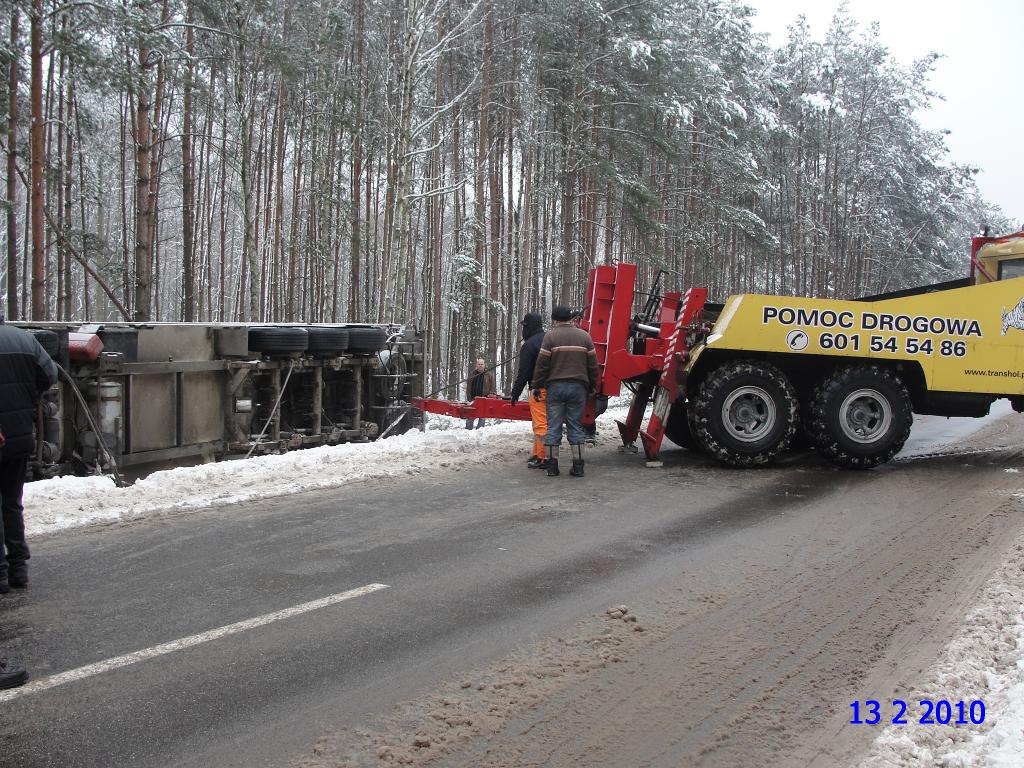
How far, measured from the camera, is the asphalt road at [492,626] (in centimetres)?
343

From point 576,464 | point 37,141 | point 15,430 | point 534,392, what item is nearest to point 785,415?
point 576,464

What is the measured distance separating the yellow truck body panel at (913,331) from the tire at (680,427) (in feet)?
5.13

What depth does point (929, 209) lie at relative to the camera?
49.9 metres

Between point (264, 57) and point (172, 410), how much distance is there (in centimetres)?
1746

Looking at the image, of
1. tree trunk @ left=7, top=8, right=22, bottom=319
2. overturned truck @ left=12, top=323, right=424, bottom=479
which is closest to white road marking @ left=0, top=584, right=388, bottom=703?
overturned truck @ left=12, top=323, right=424, bottom=479

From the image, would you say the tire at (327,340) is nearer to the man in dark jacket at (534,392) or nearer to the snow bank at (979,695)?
the man in dark jacket at (534,392)

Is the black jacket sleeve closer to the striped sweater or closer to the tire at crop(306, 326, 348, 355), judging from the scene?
the striped sweater

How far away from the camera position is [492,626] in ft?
15.3

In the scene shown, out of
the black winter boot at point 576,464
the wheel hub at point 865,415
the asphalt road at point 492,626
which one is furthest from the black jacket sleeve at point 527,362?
the wheel hub at point 865,415

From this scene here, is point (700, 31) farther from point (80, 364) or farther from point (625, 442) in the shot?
point (80, 364)

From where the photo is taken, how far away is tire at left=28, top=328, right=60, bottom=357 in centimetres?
791

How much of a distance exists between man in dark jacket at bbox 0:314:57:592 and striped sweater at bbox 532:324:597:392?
206 inches
